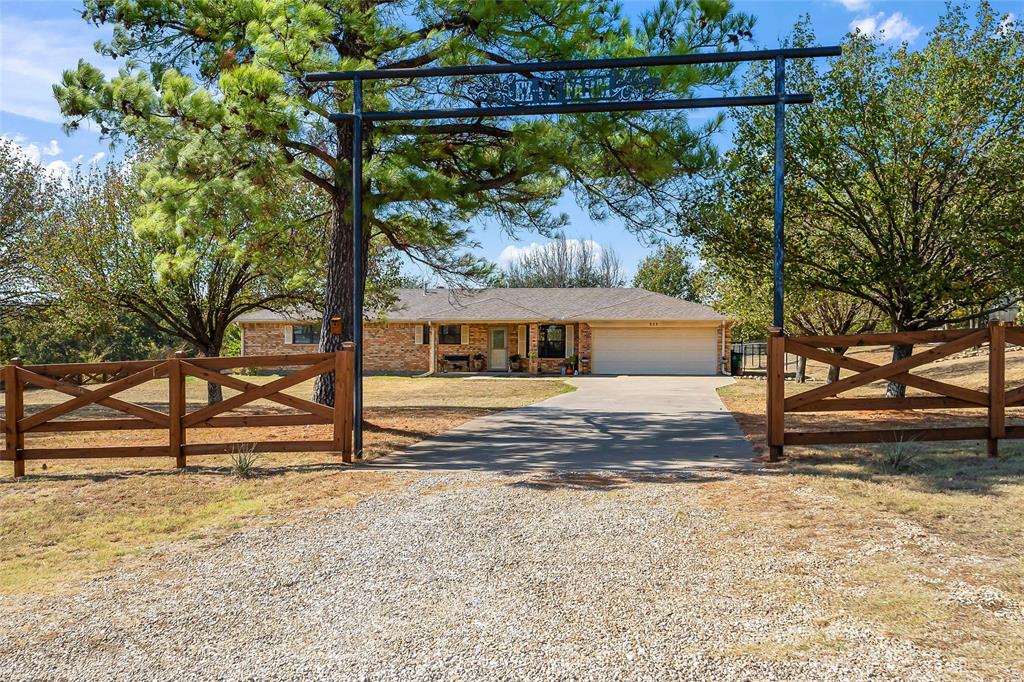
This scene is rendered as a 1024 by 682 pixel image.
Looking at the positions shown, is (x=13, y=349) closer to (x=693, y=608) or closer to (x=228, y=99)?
(x=228, y=99)

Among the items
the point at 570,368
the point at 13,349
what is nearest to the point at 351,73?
the point at 570,368

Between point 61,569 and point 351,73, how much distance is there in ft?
20.5

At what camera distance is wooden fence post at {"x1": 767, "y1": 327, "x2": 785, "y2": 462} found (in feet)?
26.2

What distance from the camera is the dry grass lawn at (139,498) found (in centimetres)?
514

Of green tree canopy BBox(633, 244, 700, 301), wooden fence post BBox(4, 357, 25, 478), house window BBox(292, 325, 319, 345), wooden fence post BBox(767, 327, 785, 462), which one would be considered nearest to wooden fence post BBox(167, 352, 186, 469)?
wooden fence post BBox(4, 357, 25, 478)

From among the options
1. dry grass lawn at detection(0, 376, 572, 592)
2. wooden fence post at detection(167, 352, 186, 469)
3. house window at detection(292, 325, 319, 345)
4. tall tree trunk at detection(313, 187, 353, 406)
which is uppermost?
tall tree trunk at detection(313, 187, 353, 406)

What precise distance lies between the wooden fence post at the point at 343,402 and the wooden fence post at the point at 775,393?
4.65 meters

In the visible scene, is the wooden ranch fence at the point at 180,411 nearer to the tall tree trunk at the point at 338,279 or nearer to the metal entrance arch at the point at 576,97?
the metal entrance arch at the point at 576,97

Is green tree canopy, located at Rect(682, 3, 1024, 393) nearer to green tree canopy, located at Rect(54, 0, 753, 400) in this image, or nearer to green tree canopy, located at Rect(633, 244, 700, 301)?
green tree canopy, located at Rect(54, 0, 753, 400)

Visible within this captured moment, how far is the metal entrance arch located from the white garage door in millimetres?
22274

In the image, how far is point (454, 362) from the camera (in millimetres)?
32500

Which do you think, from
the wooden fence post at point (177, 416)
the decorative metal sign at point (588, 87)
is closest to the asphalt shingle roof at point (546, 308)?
the decorative metal sign at point (588, 87)

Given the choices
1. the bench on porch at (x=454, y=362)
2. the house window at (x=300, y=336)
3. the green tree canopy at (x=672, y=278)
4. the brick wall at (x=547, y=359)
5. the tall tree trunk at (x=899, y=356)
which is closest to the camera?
the tall tree trunk at (x=899, y=356)

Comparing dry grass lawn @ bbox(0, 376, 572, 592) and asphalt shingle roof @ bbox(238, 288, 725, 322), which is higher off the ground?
asphalt shingle roof @ bbox(238, 288, 725, 322)
